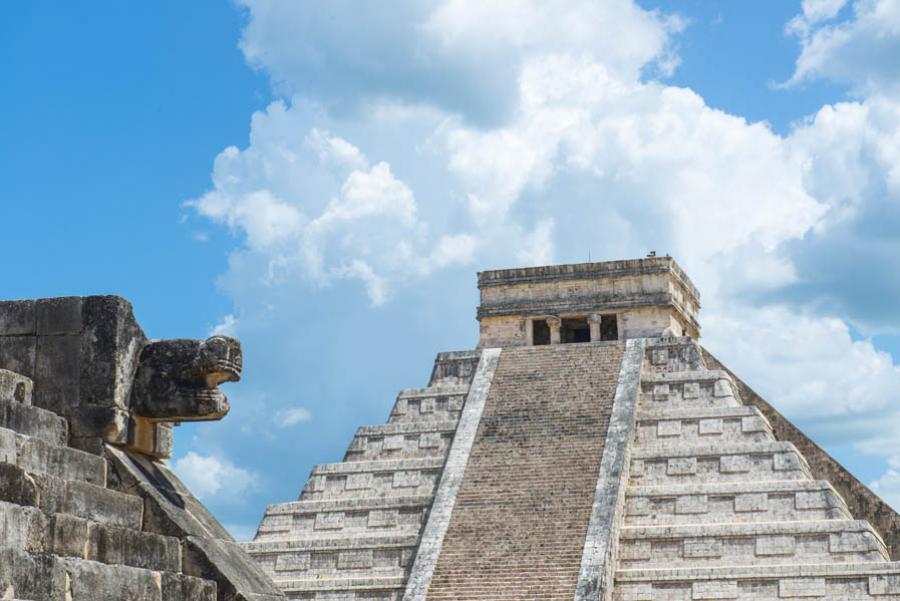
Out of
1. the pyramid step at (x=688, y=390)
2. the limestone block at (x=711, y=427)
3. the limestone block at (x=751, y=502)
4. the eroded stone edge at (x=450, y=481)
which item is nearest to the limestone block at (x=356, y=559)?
the eroded stone edge at (x=450, y=481)

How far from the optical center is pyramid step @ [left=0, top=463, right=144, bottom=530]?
22.2 ft

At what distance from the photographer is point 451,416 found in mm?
23016

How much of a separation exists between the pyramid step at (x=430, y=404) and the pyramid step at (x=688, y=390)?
295cm

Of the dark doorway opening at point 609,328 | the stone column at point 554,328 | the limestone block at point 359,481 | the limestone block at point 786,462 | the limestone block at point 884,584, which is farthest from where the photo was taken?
the dark doorway opening at point 609,328

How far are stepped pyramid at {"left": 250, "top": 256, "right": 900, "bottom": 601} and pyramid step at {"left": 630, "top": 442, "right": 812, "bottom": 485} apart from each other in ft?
0.09

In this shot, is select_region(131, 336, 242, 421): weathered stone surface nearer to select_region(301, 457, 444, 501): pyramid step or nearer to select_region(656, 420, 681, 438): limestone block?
select_region(301, 457, 444, 501): pyramid step

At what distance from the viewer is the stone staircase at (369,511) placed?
19984 millimetres

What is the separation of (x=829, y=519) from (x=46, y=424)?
44.0 feet

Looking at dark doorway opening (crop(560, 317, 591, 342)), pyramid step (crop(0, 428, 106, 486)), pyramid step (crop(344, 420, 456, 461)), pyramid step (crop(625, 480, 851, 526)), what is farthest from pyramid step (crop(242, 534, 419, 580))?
pyramid step (crop(0, 428, 106, 486))

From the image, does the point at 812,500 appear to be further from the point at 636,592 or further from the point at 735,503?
the point at 636,592

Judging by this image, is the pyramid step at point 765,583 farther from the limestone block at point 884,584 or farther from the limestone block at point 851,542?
the limestone block at point 851,542

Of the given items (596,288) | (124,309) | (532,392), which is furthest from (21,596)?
(596,288)

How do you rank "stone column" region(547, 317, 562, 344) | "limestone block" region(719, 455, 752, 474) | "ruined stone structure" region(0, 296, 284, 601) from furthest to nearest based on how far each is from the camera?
"stone column" region(547, 317, 562, 344), "limestone block" region(719, 455, 752, 474), "ruined stone structure" region(0, 296, 284, 601)

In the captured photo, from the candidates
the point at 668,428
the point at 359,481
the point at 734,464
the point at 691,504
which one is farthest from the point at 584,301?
the point at 691,504
